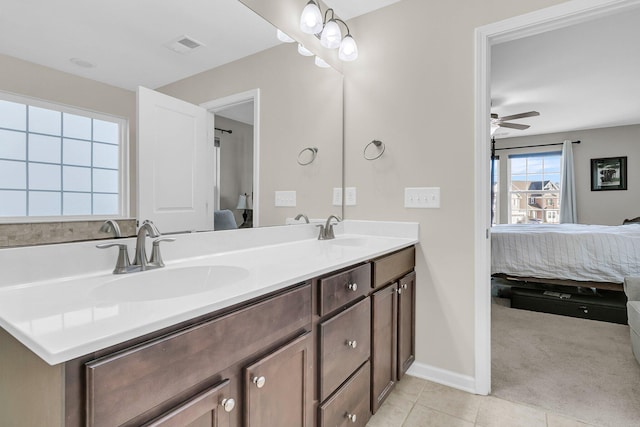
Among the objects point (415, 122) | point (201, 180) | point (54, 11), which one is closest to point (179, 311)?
point (201, 180)

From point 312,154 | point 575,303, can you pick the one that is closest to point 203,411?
point 312,154

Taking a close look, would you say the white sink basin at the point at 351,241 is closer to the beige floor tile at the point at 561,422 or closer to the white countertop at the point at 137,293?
the white countertop at the point at 137,293

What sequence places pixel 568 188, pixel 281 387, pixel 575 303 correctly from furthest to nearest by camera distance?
pixel 568 188
pixel 575 303
pixel 281 387

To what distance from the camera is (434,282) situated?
1958 millimetres

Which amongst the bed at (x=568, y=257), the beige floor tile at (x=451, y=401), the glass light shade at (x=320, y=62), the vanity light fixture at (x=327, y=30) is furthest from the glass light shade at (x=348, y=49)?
the bed at (x=568, y=257)

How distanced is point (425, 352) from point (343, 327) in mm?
987

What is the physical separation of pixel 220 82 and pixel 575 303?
3.49m

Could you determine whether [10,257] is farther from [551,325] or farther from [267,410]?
[551,325]

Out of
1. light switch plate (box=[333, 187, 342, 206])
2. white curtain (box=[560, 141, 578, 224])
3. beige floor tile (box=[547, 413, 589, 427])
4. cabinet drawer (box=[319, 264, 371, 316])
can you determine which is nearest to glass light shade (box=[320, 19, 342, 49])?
light switch plate (box=[333, 187, 342, 206])

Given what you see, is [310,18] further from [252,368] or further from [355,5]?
[252,368]

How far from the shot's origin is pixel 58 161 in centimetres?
97

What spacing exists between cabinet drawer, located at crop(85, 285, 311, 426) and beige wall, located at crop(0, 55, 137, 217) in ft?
2.05

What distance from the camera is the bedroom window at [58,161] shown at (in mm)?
868

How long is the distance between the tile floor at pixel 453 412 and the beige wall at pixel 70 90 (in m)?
1.50
